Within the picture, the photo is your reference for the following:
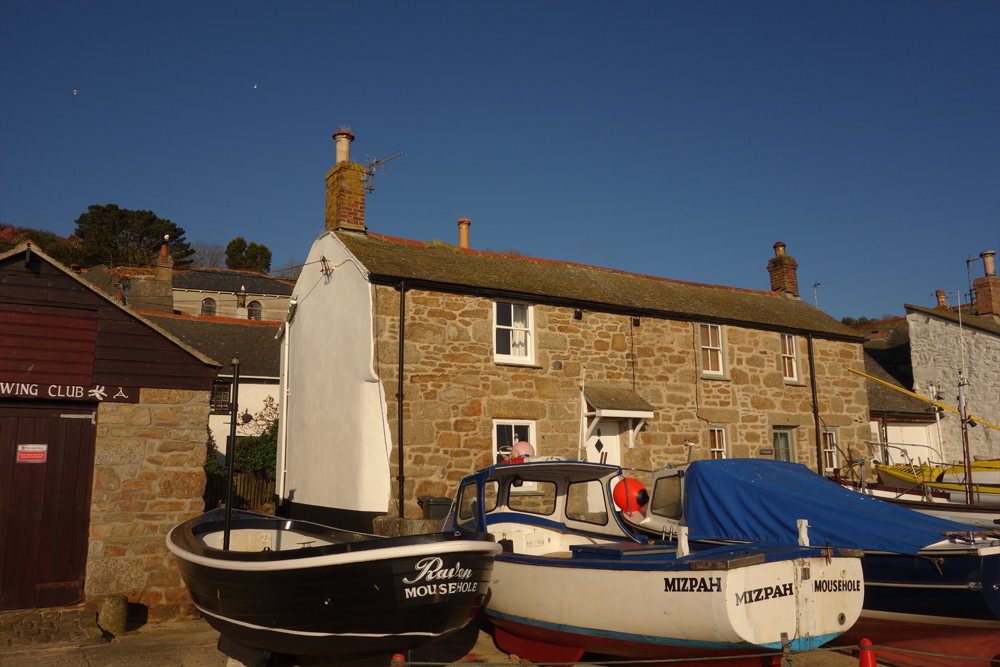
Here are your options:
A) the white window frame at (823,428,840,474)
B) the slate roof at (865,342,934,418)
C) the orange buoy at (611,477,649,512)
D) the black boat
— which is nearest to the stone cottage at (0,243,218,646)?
the black boat

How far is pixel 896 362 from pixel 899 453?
5.32m

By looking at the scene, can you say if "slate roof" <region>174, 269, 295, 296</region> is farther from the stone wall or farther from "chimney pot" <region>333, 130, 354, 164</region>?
the stone wall

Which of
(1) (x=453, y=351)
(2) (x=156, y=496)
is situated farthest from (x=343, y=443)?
(2) (x=156, y=496)

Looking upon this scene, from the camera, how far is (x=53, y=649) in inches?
327

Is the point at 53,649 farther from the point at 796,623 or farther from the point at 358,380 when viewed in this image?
the point at 796,623

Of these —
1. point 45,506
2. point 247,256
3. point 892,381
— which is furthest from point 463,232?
point 247,256

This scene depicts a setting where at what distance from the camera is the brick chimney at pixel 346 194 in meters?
15.2

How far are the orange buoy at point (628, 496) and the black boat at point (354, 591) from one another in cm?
523

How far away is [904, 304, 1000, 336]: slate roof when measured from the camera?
2367cm

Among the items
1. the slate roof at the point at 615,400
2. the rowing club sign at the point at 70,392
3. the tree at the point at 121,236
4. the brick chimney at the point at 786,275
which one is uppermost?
the tree at the point at 121,236

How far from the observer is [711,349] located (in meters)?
17.2

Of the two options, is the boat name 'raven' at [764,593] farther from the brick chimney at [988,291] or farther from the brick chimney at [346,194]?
the brick chimney at [988,291]

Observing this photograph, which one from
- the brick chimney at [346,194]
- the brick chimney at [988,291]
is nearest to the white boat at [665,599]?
the brick chimney at [346,194]

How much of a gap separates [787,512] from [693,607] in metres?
3.02
